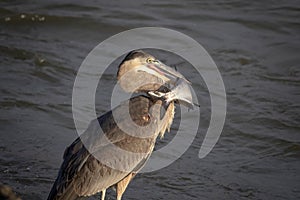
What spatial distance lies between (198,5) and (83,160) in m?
7.57

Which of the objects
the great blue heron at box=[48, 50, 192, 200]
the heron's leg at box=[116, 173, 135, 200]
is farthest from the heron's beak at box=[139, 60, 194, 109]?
the heron's leg at box=[116, 173, 135, 200]

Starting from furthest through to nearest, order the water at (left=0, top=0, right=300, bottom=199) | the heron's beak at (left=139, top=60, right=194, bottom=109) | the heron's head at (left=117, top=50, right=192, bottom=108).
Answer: the water at (left=0, top=0, right=300, bottom=199) < the heron's head at (left=117, top=50, right=192, bottom=108) < the heron's beak at (left=139, top=60, right=194, bottom=109)

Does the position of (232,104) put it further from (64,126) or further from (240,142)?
(64,126)

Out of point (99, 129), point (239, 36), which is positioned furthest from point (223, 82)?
point (99, 129)

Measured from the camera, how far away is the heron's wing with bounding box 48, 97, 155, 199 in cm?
662

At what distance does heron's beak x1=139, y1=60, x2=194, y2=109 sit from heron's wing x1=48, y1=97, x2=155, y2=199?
0.29 metres

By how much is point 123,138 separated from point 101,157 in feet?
1.09

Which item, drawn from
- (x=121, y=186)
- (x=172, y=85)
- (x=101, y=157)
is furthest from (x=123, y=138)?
(x=172, y=85)

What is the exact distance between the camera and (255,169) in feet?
27.3

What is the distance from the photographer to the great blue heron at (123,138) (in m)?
6.67

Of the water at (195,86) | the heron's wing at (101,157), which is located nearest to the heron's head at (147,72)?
the heron's wing at (101,157)

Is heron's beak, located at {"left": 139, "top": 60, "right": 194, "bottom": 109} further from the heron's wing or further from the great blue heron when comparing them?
the heron's wing

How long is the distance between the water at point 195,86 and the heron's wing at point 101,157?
27.1 inches

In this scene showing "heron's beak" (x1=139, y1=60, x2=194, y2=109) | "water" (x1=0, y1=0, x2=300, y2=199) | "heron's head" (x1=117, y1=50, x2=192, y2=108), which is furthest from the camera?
"water" (x1=0, y1=0, x2=300, y2=199)
